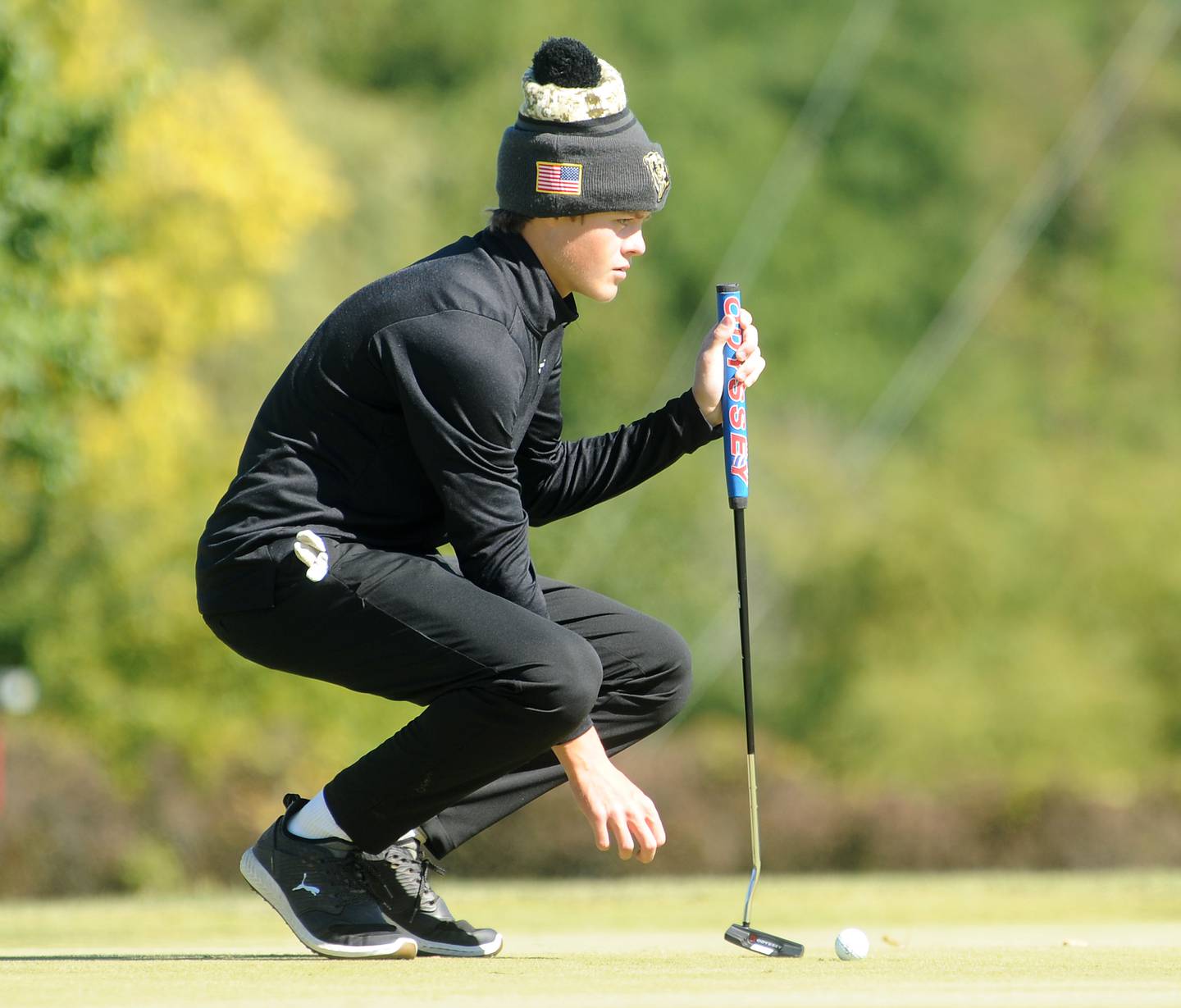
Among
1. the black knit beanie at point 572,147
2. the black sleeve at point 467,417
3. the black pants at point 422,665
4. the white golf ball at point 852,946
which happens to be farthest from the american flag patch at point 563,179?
the white golf ball at point 852,946

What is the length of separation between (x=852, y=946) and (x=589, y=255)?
4.36 feet

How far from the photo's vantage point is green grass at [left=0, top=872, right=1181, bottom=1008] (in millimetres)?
2713

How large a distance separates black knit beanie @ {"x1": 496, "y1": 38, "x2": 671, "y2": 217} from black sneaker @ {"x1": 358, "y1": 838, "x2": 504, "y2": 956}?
1.21 meters

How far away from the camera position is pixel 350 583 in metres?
3.37

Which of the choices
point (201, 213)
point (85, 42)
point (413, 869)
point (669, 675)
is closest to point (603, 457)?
point (669, 675)

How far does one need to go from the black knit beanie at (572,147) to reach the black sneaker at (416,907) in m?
1.21

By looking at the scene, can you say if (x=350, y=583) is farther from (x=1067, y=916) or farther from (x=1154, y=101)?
(x=1154, y=101)

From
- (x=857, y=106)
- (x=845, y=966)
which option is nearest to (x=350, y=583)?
(x=845, y=966)

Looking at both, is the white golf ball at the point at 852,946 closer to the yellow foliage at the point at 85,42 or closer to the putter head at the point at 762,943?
the putter head at the point at 762,943

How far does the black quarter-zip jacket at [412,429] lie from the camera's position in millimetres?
3289

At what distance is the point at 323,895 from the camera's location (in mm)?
3467

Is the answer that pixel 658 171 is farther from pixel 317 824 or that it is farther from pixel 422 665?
pixel 317 824

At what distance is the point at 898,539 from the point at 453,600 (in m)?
14.8

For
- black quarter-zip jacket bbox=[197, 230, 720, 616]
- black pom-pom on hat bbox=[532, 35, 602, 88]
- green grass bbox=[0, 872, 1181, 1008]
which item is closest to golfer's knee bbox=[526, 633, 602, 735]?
black quarter-zip jacket bbox=[197, 230, 720, 616]
